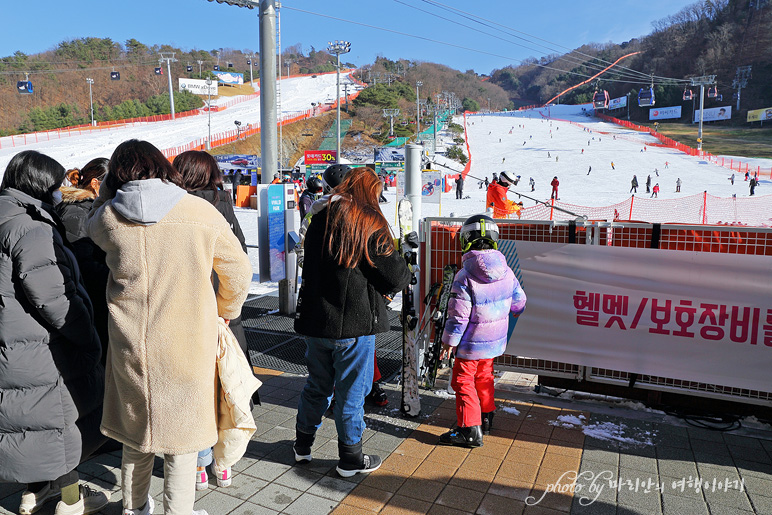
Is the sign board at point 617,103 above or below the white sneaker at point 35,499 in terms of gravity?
above

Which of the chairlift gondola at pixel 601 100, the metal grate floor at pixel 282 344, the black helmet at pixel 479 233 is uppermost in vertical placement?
the chairlift gondola at pixel 601 100

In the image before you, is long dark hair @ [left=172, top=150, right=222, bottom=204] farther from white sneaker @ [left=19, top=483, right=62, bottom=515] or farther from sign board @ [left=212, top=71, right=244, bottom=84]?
sign board @ [left=212, top=71, right=244, bottom=84]

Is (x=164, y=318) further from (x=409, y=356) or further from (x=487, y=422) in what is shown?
(x=487, y=422)

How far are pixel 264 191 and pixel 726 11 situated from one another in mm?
123463

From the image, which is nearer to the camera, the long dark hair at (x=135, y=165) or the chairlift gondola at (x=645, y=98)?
the long dark hair at (x=135, y=165)

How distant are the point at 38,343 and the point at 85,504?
0.95 m

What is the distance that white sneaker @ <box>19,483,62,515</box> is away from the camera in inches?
109

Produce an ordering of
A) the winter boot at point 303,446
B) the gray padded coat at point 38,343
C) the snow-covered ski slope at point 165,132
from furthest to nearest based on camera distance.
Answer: the snow-covered ski slope at point 165,132 → the winter boot at point 303,446 → the gray padded coat at point 38,343

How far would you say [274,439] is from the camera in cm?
373

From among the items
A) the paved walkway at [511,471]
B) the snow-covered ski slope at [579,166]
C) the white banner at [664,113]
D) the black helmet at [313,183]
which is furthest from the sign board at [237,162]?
the white banner at [664,113]

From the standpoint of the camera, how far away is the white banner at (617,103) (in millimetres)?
102656

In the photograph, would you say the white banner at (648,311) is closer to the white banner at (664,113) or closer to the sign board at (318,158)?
the sign board at (318,158)

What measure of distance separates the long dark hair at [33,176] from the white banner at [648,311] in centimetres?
318

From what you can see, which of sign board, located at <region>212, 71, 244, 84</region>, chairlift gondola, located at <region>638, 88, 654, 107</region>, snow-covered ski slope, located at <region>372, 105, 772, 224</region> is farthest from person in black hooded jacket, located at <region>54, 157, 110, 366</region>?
sign board, located at <region>212, 71, 244, 84</region>
